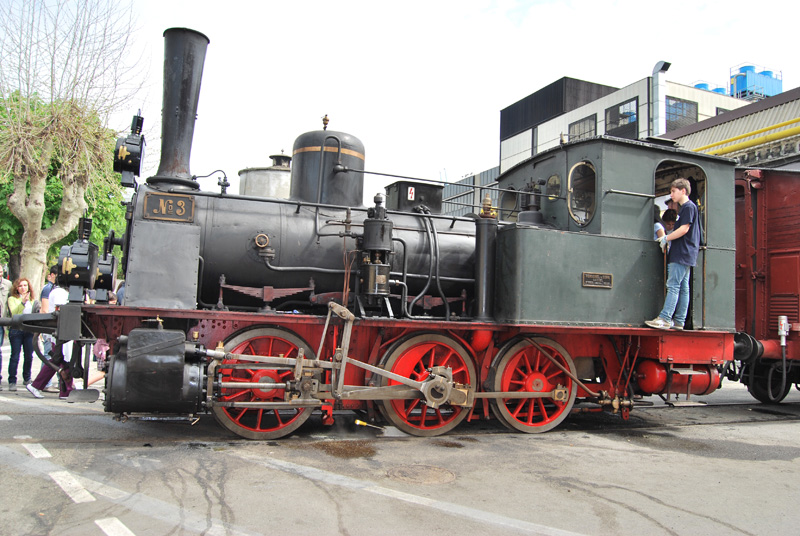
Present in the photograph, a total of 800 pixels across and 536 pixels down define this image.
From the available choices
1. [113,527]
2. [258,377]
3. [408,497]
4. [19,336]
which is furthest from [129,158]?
[19,336]

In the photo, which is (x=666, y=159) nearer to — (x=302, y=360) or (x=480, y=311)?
(x=480, y=311)

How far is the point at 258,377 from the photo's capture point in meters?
5.04

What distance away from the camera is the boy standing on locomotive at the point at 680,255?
231 inches

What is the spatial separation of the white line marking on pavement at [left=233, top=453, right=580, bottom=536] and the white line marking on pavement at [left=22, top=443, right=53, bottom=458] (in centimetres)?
140

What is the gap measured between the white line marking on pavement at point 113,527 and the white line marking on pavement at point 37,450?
4.94 feet

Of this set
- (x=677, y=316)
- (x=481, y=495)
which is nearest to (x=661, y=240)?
(x=677, y=316)

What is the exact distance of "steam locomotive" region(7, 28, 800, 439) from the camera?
4812mm

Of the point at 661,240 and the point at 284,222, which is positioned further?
the point at 661,240

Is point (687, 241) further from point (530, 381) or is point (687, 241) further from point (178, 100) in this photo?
point (178, 100)

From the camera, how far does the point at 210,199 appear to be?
5.35 m

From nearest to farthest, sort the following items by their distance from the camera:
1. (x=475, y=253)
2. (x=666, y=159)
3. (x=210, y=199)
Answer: (x=210, y=199) → (x=475, y=253) → (x=666, y=159)

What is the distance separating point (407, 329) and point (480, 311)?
74cm

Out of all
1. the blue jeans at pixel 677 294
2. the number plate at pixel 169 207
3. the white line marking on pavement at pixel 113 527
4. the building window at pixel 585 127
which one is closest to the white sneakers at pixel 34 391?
the number plate at pixel 169 207

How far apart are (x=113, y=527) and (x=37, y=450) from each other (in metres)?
1.87
